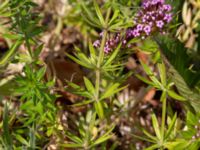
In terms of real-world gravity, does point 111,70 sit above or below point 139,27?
below

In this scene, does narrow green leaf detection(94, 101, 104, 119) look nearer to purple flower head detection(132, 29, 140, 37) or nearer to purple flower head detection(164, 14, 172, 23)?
purple flower head detection(132, 29, 140, 37)

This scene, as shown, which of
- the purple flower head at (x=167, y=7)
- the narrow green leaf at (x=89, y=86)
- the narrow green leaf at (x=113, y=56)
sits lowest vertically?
the narrow green leaf at (x=89, y=86)

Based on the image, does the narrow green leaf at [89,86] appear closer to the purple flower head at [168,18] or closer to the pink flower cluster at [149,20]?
the pink flower cluster at [149,20]

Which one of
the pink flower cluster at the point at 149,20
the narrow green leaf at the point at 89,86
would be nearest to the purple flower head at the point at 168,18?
the pink flower cluster at the point at 149,20

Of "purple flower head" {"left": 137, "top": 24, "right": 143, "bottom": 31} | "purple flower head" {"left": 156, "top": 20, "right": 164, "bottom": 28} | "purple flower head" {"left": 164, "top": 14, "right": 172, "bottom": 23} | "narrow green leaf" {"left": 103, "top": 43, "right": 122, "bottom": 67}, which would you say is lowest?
"narrow green leaf" {"left": 103, "top": 43, "right": 122, "bottom": 67}

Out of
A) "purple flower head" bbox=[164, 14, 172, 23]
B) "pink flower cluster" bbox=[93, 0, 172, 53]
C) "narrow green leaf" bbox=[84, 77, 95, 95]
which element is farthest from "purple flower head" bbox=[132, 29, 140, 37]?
"narrow green leaf" bbox=[84, 77, 95, 95]

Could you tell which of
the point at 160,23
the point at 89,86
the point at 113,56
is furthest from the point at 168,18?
the point at 89,86

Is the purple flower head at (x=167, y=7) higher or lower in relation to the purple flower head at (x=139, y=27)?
higher

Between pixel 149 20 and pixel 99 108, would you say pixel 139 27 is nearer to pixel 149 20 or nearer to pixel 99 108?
pixel 149 20

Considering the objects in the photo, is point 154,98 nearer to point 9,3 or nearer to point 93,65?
point 93,65
